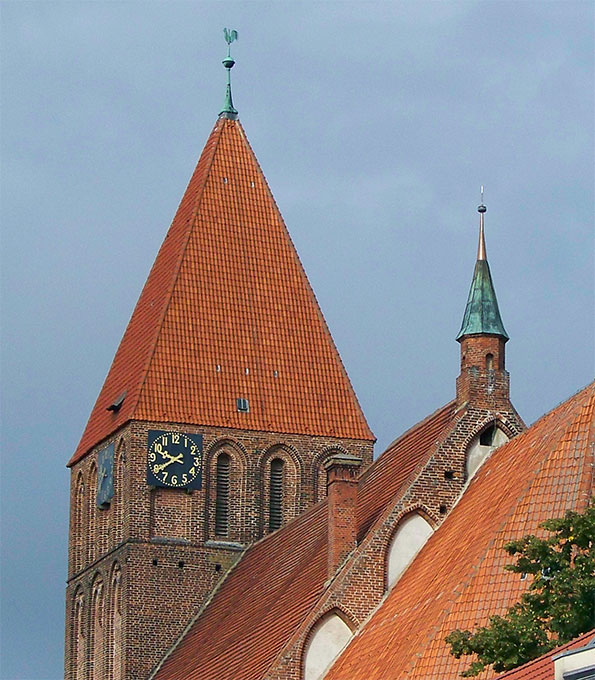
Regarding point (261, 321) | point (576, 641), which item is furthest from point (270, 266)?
point (576, 641)

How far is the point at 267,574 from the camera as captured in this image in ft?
129

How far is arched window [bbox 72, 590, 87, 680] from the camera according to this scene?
45.6 m

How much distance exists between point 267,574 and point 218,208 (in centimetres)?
966

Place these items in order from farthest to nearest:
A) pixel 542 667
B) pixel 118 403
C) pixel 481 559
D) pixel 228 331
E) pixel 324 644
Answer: pixel 228 331 < pixel 118 403 < pixel 324 644 < pixel 481 559 < pixel 542 667

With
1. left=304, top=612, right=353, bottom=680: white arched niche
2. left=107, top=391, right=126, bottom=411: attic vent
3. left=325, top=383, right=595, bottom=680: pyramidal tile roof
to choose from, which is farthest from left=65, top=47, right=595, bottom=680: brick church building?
left=325, top=383, right=595, bottom=680: pyramidal tile roof

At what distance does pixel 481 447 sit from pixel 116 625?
1219cm

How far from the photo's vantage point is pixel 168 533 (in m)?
43.4

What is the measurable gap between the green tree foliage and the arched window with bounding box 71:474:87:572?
22.7 m

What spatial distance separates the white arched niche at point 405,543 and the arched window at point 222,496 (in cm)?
1065

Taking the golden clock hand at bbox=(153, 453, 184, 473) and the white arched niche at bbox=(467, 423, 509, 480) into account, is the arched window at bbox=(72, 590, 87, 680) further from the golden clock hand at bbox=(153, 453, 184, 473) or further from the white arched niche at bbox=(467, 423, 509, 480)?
the white arched niche at bbox=(467, 423, 509, 480)

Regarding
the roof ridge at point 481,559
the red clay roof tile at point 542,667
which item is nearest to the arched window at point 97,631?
the roof ridge at point 481,559

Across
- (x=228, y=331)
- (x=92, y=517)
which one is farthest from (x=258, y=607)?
(x=92, y=517)

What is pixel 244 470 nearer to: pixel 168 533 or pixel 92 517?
pixel 168 533

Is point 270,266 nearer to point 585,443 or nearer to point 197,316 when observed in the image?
point 197,316
